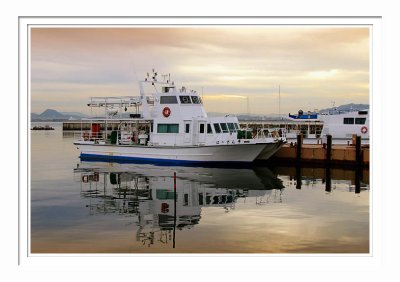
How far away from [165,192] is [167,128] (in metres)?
8.48

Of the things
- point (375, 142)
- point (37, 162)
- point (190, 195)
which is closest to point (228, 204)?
point (190, 195)

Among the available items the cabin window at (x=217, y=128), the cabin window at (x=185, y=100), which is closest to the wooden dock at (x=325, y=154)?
the cabin window at (x=217, y=128)

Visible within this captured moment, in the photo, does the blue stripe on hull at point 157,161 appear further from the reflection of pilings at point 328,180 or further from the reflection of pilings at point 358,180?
the reflection of pilings at point 358,180

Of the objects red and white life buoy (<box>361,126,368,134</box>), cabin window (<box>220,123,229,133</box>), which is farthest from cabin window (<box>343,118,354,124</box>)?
cabin window (<box>220,123,229,133</box>)

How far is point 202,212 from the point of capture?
1388 cm

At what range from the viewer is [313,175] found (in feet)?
71.4

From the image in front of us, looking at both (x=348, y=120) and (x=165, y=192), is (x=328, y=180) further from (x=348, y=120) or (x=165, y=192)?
(x=348, y=120)

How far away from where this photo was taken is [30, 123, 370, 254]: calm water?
35.1 ft

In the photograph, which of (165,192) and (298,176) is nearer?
(165,192)

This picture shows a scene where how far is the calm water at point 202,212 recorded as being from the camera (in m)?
10.7

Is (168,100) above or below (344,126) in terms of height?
→ above

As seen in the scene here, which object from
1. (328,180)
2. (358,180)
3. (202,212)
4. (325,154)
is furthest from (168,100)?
(202,212)

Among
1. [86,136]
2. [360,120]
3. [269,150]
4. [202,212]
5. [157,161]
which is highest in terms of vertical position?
[360,120]

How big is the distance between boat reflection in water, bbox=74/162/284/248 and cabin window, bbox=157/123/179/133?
1855 mm
